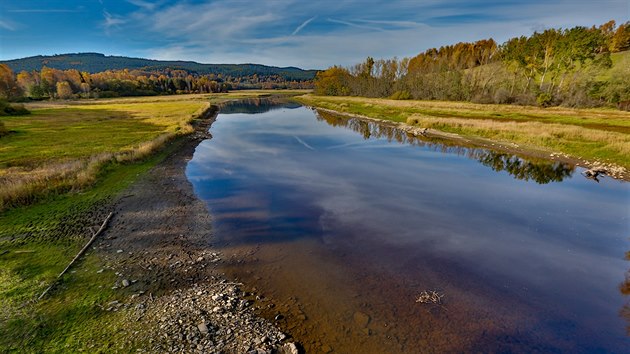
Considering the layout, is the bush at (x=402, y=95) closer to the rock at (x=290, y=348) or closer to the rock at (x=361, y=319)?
the rock at (x=361, y=319)

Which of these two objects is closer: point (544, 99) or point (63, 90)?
point (544, 99)

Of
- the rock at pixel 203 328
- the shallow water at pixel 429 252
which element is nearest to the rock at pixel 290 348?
the shallow water at pixel 429 252

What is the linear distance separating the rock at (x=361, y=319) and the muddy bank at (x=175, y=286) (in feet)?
6.88

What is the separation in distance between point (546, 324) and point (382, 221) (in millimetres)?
7847

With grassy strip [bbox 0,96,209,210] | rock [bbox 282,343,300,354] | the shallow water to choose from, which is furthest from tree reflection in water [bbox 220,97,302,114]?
rock [bbox 282,343,300,354]

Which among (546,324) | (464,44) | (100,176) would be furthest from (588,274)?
(464,44)

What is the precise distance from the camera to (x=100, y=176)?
2189 centimetres

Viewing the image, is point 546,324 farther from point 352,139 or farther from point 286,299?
point 352,139

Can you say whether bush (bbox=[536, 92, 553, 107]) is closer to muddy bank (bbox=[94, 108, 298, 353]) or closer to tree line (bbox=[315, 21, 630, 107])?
tree line (bbox=[315, 21, 630, 107])

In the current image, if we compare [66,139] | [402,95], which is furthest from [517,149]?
[402,95]

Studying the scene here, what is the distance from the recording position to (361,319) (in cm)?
898

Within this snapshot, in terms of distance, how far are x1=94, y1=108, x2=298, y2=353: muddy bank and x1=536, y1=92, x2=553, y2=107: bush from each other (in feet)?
244

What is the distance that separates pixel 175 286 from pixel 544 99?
3093 inches

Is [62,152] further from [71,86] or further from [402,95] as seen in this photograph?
[71,86]
